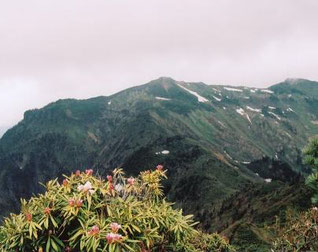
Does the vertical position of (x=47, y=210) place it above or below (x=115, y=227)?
above

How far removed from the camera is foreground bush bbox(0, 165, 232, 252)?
1491 cm

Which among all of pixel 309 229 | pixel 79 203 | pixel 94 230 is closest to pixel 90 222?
pixel 79 203

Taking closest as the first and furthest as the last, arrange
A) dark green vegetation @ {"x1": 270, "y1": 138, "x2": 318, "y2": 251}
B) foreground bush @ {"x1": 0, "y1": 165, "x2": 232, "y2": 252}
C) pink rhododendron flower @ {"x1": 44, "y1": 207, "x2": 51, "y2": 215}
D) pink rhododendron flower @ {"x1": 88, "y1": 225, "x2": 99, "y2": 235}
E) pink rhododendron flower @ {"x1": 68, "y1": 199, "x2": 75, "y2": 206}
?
pink rhododendron flower @ {"x1": 88, "y1": 225, "x2": 99, "y2": 235} < foreground bush @ {"x1": 0, "y1": 165, "x2": 232, "y2": 252} < pink rhododendron flower @ {"x1": 68, "y1": 199, "x2": 75, "y2": 206} < pink rhododendron flower @ {"x1": 44, "y1": 207, "x2": 51, "y2": 215} < dark green vegetation @ {"x1": 270, "y1": 138, "x2": 318, "y2": 251}

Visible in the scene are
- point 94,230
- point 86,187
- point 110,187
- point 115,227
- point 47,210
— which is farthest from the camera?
point 110,187

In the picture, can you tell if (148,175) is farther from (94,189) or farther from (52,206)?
(52,206)

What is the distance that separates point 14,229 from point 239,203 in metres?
137

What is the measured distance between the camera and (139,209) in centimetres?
1662

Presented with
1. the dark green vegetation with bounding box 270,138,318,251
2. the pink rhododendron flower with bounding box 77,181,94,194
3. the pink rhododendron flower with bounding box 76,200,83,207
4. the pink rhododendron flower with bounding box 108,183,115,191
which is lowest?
the dark green vegetation with bounding box 270,138,318,251

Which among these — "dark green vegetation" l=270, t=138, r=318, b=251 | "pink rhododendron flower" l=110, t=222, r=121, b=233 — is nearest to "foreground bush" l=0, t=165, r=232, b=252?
"pink rhododendron flower" l=110, t=222, r=121, b=233

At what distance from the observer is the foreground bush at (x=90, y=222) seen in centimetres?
1491

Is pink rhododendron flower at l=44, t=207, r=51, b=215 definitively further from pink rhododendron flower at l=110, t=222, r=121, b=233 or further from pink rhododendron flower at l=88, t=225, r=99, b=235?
pink rhododendron flower at l=110, t=222, r=121, b=233

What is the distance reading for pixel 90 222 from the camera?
1528 cm

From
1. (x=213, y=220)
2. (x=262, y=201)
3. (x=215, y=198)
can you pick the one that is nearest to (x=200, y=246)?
(x=262, y=201)

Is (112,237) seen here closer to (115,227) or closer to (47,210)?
(115,227)
